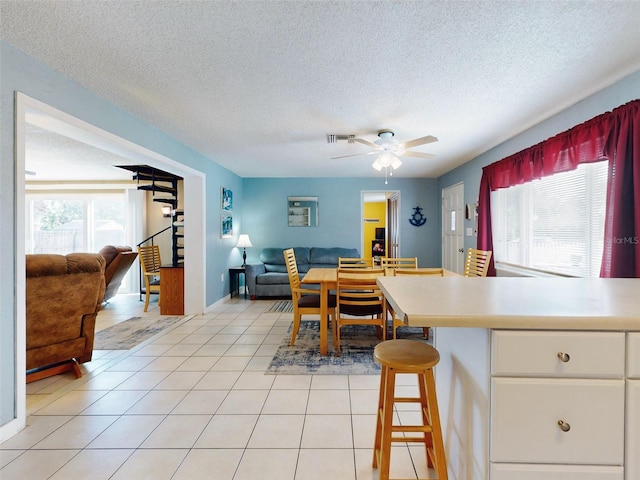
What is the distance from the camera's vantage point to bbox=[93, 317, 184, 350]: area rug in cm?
324

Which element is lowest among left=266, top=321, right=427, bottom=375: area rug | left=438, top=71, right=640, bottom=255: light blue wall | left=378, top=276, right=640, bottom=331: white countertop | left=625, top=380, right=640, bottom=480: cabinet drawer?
left=266, top=321, right=427, bottom=375: area rug

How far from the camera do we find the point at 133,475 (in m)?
1.48

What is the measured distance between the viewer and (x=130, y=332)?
3.64 m

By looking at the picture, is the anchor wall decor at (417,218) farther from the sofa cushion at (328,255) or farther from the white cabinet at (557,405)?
the white cabinet at (557,405)

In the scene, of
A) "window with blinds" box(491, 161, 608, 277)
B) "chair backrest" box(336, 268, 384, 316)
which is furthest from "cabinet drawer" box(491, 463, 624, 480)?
"window with blinds" box(491, 161, 608, 277)

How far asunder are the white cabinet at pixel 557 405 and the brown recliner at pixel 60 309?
291cm

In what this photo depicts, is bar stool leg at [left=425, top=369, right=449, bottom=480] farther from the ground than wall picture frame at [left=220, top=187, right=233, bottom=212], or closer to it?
closer to it

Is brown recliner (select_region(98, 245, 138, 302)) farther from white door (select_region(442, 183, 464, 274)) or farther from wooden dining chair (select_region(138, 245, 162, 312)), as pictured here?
white door (select_region(442, 183, 464, 274))

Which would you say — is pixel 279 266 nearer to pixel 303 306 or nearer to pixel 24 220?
pixel 303 306

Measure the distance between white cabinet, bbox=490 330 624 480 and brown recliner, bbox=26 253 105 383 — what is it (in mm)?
2905

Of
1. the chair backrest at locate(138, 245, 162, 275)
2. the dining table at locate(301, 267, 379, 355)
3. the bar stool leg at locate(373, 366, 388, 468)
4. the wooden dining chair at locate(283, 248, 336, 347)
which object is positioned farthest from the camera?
the chair backrest at locate(138, 245, 162, 275)

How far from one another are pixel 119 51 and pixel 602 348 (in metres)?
2.74

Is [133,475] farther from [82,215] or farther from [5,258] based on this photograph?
[82,215]

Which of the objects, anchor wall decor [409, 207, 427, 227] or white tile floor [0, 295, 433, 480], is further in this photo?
anchor wall decor [409, 207, 427, 227]
